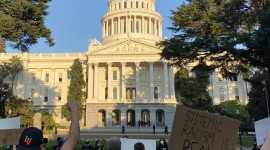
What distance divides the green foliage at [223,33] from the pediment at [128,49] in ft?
109

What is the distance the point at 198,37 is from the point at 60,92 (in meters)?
48.2

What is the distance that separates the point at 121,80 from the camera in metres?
53.8

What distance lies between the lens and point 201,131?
382cm

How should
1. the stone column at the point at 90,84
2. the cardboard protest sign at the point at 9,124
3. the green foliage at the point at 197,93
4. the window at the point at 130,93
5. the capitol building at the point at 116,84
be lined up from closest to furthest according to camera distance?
1. the cardboard protest sign at the point at 9,124
2. the green foliage at the point at 197,93
3. the capitol building at the point at 116,84
4. the stone column at the point at 90,84
5. the window at the point at 130,93

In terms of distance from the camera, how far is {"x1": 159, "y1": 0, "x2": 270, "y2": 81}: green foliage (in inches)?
603

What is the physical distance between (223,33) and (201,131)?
13272 mm

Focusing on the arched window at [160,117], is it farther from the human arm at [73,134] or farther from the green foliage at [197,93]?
the human arm at [73,134]

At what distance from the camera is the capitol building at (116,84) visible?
50.5 metres

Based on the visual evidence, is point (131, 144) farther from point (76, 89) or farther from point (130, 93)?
point (130, 93)

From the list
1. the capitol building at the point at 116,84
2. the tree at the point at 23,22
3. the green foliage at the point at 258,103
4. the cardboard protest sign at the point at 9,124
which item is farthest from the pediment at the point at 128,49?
the cardboard protest sign at the point at 9,124

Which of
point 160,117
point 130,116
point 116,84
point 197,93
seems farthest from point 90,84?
point 197,93

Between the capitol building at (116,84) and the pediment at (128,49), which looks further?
the pediment at (128,49)

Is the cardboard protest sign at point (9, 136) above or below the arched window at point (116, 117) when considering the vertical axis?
above

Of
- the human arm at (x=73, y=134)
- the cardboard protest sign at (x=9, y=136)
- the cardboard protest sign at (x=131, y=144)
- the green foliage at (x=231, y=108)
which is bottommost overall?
the green foliage at (x=231, y=108)
